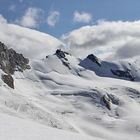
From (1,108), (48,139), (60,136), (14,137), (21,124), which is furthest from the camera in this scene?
(1,108)

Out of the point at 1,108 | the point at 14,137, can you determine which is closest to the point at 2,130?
the point at 14,137

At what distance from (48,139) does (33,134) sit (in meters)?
2.62

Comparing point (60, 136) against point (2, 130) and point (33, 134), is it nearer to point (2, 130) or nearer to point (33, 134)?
point (33, 134)

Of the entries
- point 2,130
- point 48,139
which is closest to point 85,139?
point 48,139

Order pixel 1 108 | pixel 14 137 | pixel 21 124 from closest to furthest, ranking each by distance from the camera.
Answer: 1. pixel 14 137
2. pixel 21 124
3. pixel 1 108

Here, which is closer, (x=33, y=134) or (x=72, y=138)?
(x=33, y=134)

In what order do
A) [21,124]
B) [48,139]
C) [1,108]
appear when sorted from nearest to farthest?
1. [48,139]
2. [21,124]
3. [1,108]

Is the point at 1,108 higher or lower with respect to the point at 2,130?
higher

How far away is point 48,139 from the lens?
51312 mm

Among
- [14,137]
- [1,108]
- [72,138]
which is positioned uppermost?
[1,108]

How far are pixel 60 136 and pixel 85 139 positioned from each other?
3.75 meters

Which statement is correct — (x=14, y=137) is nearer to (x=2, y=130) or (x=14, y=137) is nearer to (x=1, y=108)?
(x=2, y=130)

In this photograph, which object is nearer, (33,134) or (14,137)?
(14,137)

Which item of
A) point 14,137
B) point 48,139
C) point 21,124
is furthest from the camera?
point 21,124
